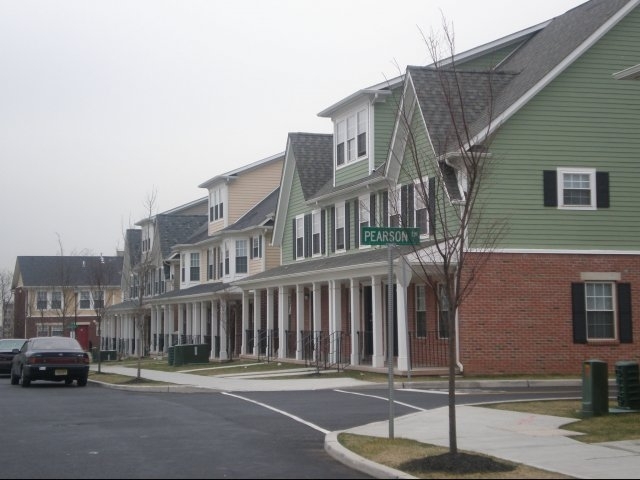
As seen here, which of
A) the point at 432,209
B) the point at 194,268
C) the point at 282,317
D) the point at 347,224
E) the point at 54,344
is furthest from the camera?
the point at 194,268

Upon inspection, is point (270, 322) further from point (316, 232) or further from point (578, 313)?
point (578, 313)

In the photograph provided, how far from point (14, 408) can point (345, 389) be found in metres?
7.93

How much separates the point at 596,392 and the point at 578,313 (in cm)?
1097

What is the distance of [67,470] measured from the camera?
10.9 meters

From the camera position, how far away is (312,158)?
127ft

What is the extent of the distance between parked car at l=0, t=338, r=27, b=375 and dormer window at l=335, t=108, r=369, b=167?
14.8 m

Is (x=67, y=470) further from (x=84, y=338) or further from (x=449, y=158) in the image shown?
(x=84, y=338)

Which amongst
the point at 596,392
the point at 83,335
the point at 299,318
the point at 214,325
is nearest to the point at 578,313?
the point at 596,392

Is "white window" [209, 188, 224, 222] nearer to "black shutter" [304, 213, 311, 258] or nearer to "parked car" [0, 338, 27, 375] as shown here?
"black shutter" [304, 213, 311, 258]

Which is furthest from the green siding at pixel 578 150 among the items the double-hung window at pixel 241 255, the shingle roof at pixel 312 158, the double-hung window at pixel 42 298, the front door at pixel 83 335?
the double-hung window at pixel 42 298

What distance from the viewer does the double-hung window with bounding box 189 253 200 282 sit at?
53.9 meters

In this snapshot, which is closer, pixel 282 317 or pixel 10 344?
pixel 282 317

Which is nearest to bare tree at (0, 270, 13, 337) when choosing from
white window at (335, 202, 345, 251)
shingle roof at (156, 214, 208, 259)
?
shingle roof at (156, 214, 208, 259)

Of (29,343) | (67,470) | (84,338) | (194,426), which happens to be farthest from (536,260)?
(84,338)
